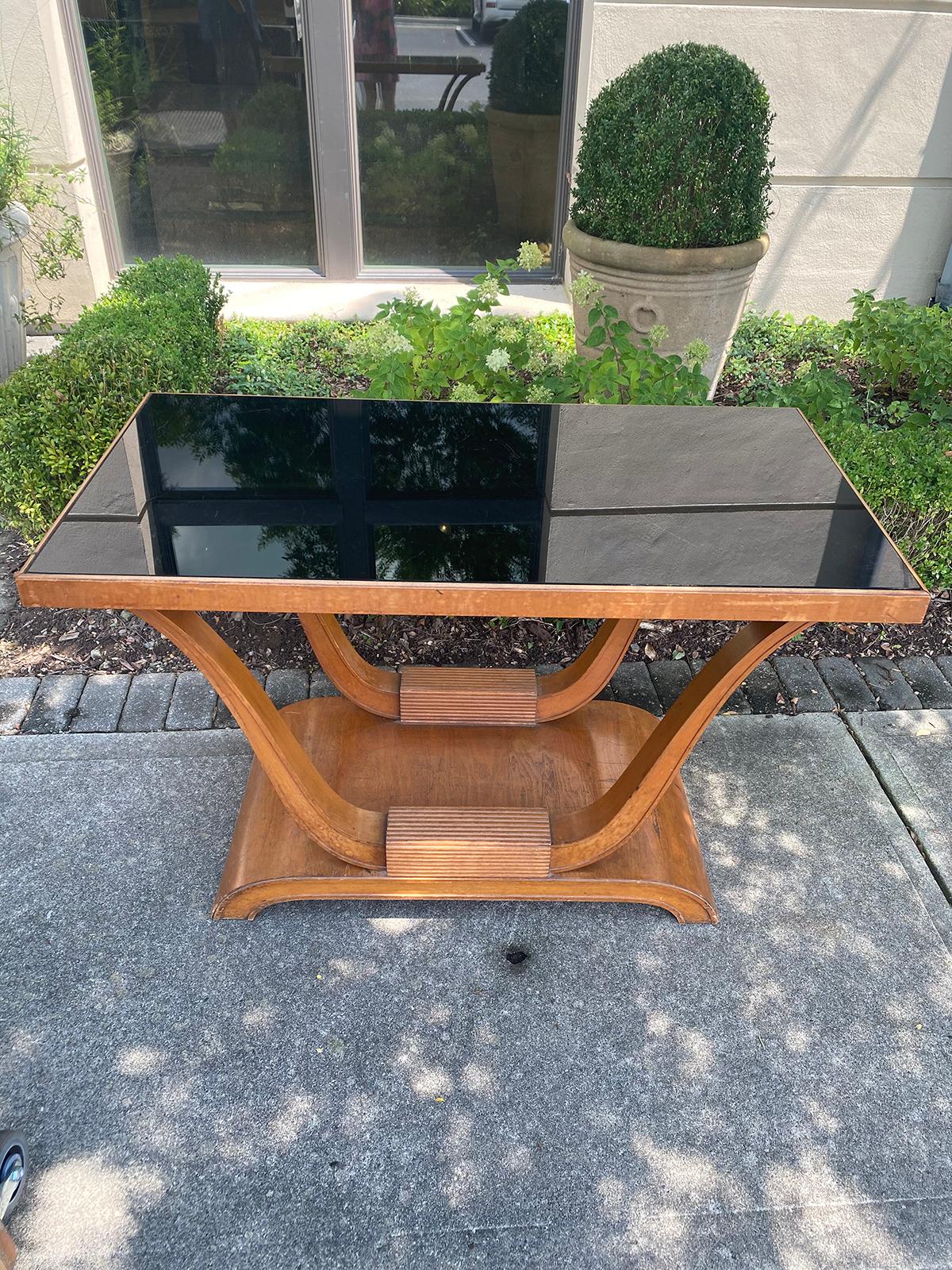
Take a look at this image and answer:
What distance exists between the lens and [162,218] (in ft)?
21.0

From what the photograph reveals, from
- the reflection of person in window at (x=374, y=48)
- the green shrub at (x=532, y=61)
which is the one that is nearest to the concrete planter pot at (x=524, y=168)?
the green shrub at (x=532, y=61)

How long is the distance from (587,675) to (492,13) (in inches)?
201

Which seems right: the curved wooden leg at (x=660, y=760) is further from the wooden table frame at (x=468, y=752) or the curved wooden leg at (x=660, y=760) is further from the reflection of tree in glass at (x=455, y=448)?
the reflection of tree in glass at (x=455, y=448)

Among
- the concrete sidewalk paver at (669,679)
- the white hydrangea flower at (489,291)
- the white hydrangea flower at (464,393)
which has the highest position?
the white hydrangea flower at (489,291)

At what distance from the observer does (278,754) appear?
2.25 metres

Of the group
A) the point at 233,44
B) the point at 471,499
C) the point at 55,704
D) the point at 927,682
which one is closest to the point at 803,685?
the point at 927,682

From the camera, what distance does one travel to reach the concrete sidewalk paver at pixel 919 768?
280 centimetres

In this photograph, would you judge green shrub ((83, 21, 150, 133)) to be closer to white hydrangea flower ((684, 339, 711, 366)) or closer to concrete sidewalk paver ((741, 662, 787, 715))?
white hydrangea flower ((684, 339, 711, 366))

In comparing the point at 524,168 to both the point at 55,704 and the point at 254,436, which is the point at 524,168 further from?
the point at 55,704

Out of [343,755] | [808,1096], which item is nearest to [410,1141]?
[808,1096]

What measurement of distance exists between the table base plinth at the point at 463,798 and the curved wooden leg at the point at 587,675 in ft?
0.23

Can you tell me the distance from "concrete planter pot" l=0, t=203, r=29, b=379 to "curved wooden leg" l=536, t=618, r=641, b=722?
3766mm

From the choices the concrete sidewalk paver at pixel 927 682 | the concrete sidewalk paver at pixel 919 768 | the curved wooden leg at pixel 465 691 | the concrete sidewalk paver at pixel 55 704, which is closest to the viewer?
the concrete sidewalk paver at pixel 919 768

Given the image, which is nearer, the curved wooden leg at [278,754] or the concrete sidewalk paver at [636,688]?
the curved wooden leg at [278,754]
